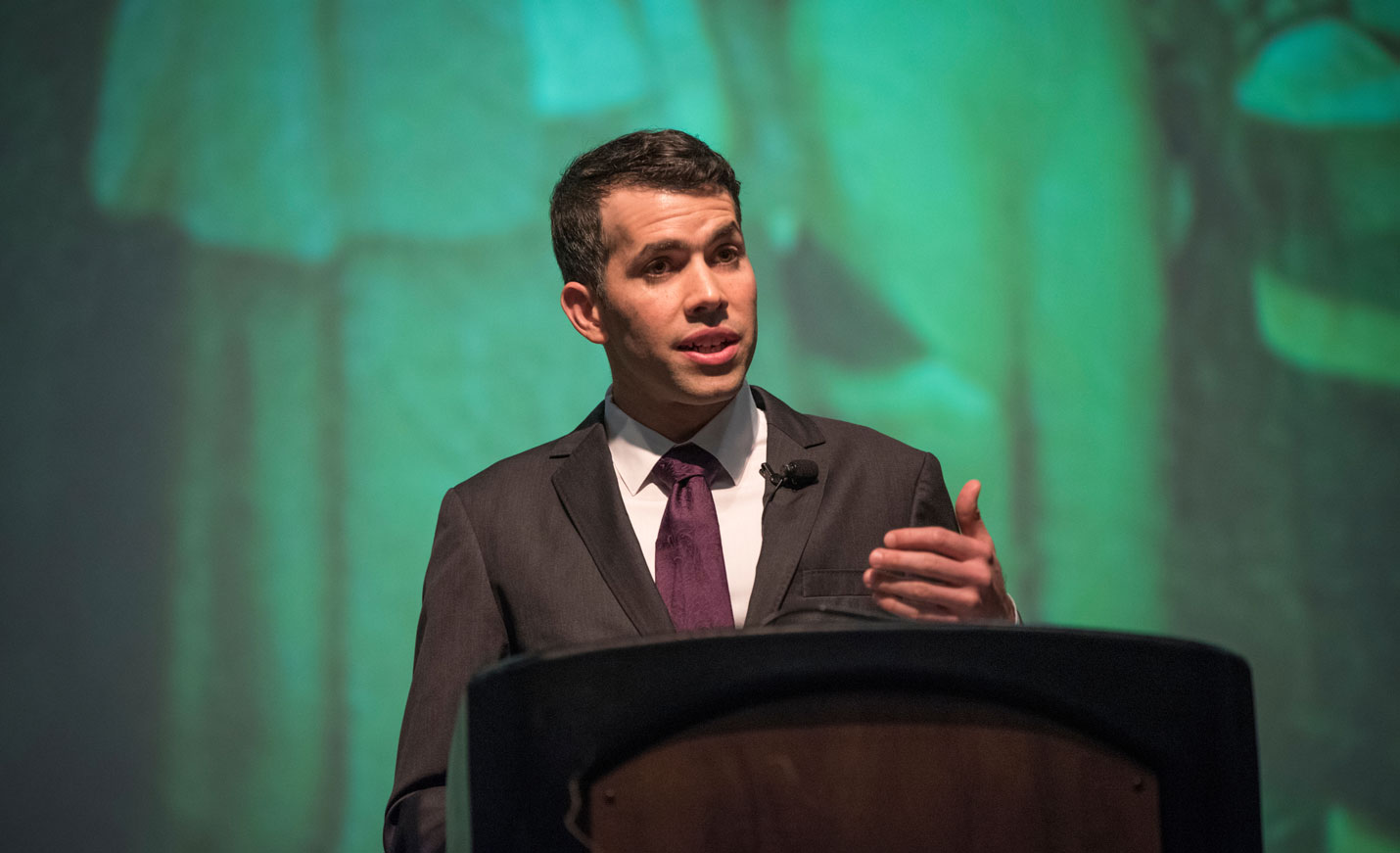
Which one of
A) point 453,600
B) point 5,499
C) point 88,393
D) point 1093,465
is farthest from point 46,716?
point 1093,465

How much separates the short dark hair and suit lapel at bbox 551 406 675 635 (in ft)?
0.81

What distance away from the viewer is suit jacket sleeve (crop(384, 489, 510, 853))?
1.21 m

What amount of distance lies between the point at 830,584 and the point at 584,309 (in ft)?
1.92

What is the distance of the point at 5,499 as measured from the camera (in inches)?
103

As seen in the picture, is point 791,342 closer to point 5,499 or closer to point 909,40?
point 909,40

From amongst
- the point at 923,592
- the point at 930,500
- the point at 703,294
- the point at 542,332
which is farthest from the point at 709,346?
the point at 542,332

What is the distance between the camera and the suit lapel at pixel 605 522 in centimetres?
141

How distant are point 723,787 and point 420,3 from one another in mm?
2546

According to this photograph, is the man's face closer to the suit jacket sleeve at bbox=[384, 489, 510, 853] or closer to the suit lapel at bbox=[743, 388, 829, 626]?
the suit lapel at bbox=[743, 388, 829, 626]

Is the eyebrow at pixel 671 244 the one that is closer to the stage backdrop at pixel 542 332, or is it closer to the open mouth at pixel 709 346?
the open mouth at pixel 709 346

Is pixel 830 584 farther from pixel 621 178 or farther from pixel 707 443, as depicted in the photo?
pixel 621 178

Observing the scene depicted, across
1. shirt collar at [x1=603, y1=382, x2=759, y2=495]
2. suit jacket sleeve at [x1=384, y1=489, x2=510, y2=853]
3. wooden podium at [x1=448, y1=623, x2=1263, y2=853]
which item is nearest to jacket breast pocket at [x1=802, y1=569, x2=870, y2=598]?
shirt collar at [x1=603, y1=382, x2=759, y2=495]

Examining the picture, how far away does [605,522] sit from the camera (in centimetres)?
152

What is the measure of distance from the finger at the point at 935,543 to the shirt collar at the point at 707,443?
0.66 metres
